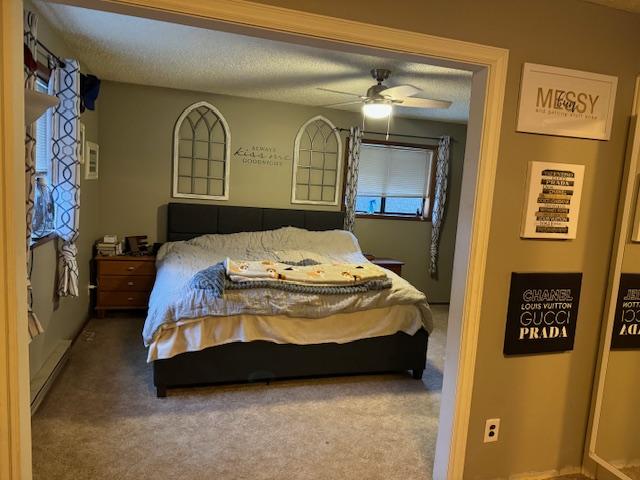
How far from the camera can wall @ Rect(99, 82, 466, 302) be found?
4.84m

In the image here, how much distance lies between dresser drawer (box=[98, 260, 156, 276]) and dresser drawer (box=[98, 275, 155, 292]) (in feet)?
0.13

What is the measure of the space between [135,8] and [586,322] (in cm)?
232

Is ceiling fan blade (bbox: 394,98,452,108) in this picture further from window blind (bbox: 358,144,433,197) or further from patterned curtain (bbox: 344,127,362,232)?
window blind (bbox: 358,144,433,197)

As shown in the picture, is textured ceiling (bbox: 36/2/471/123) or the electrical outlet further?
textured ceiling (bbox: 36/2/471/123)

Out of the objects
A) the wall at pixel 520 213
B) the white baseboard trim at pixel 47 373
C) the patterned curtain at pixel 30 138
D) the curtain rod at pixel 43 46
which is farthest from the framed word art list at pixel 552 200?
the white baseboard trim at pixel 47 373

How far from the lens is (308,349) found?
329 centimetres

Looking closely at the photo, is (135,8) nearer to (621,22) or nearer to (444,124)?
(621,22)

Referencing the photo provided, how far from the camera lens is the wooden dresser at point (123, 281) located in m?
4.57

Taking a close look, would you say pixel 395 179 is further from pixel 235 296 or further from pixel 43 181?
pixel 43 181

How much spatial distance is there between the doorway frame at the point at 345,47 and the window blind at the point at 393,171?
12.4 feet

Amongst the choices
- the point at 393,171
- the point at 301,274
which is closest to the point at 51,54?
the point at 301,274

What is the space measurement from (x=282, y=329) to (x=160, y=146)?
281cm

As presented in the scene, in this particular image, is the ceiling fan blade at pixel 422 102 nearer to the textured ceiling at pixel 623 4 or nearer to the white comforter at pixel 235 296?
the white comforter at pixel 235 296

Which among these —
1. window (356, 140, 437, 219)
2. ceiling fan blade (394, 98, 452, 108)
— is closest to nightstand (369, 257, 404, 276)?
window (356, 140, 437, 219)
